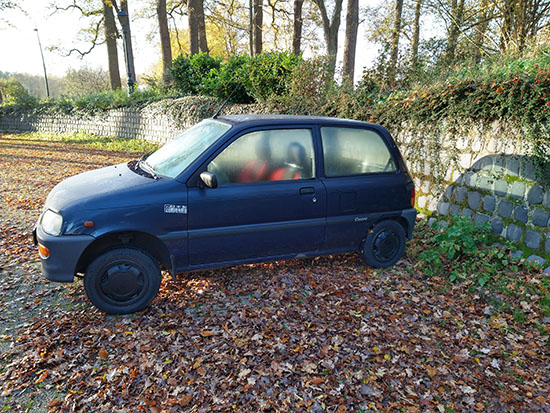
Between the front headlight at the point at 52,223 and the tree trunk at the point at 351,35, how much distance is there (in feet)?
45.7

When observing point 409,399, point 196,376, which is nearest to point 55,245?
point 196,376

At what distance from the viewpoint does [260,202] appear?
4.18m

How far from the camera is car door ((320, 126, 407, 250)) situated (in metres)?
4.59

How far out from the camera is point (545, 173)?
189 inches

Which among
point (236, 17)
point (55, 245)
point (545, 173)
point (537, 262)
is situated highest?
point (236, 17)

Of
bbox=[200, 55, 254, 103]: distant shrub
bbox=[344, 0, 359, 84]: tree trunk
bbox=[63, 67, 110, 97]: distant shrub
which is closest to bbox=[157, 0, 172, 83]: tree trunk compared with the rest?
bbox=[200, 55, 254, 103]: distant shrub

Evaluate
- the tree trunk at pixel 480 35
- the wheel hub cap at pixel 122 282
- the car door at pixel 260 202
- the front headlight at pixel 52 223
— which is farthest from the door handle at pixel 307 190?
the tree trunk at pixel 480 35

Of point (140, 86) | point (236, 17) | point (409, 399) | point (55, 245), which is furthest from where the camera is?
point (236, 17)

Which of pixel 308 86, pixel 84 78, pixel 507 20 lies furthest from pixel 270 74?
pixel 84 78

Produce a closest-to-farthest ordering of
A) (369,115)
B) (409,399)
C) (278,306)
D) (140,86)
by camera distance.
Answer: (409,399) → (278,306) → (369,115) → (140,86)

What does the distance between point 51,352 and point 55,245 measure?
3.02 ft

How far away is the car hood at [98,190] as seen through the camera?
367cm

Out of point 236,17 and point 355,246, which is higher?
point 236,17

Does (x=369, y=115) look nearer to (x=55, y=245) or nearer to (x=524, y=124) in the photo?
(x=524, y=124)
